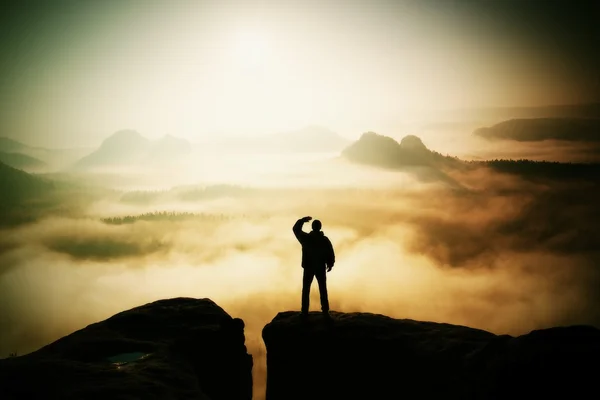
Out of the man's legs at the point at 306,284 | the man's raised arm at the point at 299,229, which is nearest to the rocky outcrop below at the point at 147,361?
the man's legs at the point at 306,284

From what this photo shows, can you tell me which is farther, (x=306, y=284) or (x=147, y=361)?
(x=306, y=284)

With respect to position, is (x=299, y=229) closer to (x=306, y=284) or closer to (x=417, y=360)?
(x=306, y=284)

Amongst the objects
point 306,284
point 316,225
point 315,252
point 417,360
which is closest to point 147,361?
point 306,284

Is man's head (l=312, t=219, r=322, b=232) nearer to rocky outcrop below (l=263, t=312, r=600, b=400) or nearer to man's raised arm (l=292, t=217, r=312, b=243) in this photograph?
man's raised arm (l=292, t=217, r=312, b=243)

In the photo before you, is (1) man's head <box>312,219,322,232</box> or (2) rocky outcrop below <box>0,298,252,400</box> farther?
(1) man's head <box>312,219,322,232</box>

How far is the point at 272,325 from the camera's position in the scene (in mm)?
13445

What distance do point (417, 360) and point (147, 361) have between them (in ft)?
27.4

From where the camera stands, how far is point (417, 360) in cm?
1097

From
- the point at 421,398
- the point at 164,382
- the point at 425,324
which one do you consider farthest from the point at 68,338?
the point at 425,324

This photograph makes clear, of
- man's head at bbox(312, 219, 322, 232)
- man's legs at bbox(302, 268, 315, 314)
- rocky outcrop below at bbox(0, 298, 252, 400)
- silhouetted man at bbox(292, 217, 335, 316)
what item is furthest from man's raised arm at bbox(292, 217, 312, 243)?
rocky outcrop below at bbox(0, 298, 252, 400)

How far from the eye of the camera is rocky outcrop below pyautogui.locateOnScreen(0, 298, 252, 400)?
7727 mm

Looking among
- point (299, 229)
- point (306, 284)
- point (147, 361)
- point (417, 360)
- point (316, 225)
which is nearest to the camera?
point (147, 361)

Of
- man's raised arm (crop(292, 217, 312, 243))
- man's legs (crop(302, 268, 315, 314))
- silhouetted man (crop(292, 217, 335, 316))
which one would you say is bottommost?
man's legs (crop(302, 268, 315, 314))

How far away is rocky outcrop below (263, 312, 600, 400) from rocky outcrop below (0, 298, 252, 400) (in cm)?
183
